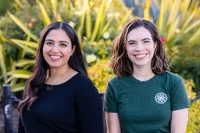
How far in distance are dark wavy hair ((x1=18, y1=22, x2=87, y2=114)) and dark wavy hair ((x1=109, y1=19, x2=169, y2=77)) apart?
22 cm

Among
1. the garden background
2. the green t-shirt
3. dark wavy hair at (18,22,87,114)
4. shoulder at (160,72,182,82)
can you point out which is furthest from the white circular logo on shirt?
the garden background

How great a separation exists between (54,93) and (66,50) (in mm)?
267

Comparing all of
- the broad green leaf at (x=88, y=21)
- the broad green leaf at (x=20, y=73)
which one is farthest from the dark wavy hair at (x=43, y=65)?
the broad green leaf at (x=88, y=21)

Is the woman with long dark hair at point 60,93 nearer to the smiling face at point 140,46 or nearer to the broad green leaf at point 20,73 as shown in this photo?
the smiling face at point 140,46

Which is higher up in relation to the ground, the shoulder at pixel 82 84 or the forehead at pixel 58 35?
the forehead at pixel 58 35

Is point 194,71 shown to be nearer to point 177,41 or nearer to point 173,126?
point 177,41

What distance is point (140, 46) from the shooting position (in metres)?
2.79

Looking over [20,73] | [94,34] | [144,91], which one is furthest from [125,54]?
[94,34]

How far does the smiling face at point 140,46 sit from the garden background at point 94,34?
305cm

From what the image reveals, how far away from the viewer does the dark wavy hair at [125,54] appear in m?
2.87

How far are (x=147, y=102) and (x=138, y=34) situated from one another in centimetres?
41

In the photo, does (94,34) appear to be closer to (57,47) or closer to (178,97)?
(57,47)

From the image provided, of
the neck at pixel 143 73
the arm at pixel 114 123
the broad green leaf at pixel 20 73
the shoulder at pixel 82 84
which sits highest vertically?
the neck at pixel 143 73

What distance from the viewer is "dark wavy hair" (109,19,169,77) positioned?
2.87 m
